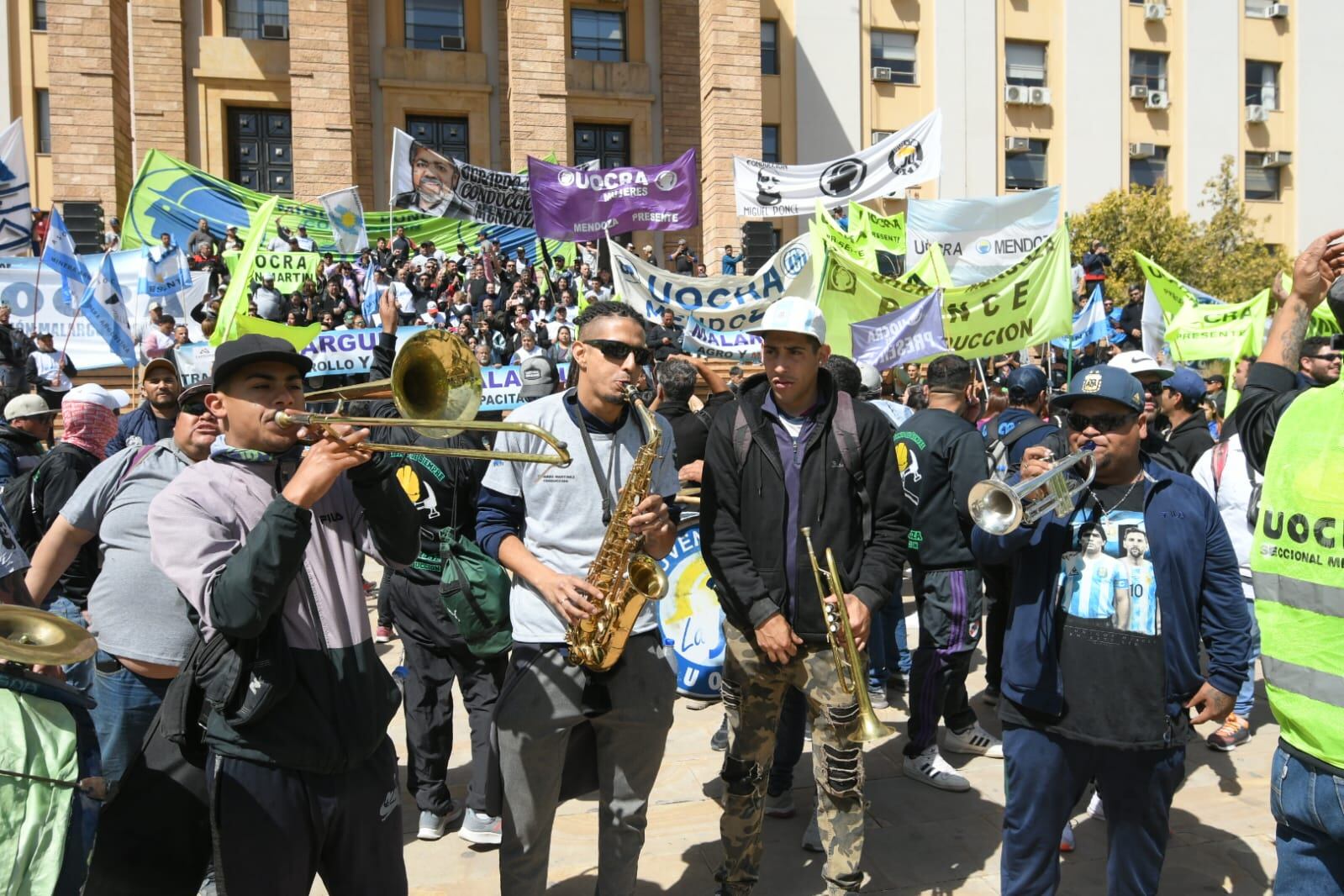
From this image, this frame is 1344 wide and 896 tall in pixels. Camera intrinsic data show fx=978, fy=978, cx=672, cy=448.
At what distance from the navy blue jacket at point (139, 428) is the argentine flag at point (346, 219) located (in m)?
13.8

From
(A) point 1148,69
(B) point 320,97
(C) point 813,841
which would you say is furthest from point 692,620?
(A) point 1148,69

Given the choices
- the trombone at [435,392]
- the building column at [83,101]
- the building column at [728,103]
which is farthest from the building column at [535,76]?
the trombone at [435,392]

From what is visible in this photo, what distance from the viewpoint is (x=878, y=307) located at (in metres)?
9.44

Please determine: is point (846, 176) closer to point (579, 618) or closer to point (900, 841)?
point (900, 841)

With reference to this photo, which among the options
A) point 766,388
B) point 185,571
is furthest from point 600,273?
point 185,571

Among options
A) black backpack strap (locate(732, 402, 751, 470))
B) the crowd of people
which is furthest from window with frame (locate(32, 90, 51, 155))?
black backpack strap (locate(732, 402, 751, 470))

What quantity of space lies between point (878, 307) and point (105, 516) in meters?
7.22

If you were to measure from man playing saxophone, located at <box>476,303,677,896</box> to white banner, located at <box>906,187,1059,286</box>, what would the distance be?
1442 centimetres

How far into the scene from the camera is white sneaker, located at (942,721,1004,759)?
18.4 ft

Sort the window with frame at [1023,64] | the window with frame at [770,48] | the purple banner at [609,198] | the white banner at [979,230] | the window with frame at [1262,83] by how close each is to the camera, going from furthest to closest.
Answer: the window with frame at [1262,83] < the window with frame at [1023,64] < the window with frame at [770,48] < the purple banner at [609,198] < the white banner at [979,230]

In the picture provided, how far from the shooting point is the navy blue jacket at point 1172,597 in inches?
128

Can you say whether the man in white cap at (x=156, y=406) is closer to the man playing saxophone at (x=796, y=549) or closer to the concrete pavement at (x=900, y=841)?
the concrete pavement at (x=900, y=841)

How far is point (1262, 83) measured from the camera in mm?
36281

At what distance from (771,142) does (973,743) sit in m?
28.6
